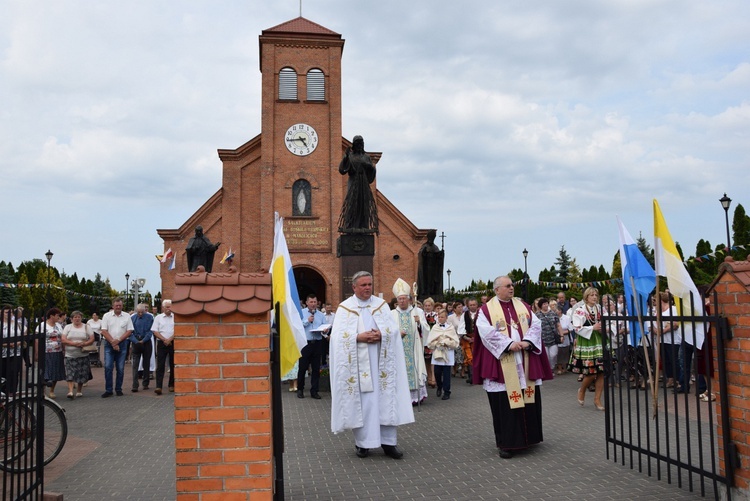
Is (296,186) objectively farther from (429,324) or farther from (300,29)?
(429,324)

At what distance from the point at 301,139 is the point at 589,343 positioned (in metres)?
23.9

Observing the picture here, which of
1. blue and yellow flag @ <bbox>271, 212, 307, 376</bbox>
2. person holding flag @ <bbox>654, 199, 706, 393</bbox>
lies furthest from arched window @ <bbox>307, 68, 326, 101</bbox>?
blue and yellow flag @ <bbox>271, 212, 307, 376</bbox>

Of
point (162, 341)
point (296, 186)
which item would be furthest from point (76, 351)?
point (296, 186)

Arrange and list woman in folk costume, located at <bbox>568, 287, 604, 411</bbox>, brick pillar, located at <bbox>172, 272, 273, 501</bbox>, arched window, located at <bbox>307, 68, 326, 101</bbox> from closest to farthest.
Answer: brick pillar, located at <bbox>172, 272, 273, 501</bbox> → woman in folk costume, located at <bbox>568, 287, 604, 411</bbox> → arched window, located at <bbox>307, 68, 326, 101</bbox>

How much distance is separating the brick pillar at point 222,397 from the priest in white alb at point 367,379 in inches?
125

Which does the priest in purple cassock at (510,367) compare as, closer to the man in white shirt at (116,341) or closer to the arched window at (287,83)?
the man in white shirt at (116,341)

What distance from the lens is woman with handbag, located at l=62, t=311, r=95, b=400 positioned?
12633mm

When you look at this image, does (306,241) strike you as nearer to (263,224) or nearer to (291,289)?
(263,224)

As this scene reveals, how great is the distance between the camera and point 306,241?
31156mm

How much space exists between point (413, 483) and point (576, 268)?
5035cm

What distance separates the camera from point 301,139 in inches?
1254

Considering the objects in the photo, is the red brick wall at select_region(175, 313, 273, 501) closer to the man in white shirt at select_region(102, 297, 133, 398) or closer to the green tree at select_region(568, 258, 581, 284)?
the man in white shirt at select_region(102, 297, 133, 398)

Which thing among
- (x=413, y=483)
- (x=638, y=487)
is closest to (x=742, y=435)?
(x=638, y=487)

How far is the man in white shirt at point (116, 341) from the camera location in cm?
1297
